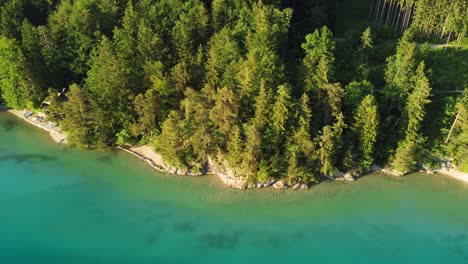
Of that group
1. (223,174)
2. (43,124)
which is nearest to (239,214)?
(223,174)

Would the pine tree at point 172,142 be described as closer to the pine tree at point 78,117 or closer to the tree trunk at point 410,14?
the pine tree at point 78,117

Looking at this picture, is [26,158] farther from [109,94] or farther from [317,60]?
[317,60]

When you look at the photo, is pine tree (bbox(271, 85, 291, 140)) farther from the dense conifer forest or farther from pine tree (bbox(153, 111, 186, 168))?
pine tree (bbox(153, 111, 186, 168))

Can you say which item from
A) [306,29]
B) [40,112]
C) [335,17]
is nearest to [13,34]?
[40,112]

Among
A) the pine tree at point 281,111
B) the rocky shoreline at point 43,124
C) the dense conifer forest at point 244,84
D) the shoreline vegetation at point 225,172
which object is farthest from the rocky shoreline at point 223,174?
the rocky shoreline at point 43,124

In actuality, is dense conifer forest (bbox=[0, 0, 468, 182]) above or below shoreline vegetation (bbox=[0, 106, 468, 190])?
above

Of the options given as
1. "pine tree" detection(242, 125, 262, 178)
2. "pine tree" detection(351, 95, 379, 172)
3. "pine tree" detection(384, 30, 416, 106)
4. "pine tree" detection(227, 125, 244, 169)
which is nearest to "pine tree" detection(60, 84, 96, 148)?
"pine tree" detection(227, 125, 244, 169)

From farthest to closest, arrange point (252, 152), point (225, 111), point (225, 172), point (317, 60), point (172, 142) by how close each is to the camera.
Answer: point (225, 172), point (317, 60), point (172, 142), point (225, 111), point (252, 152)

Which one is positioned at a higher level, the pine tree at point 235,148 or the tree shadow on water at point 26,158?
the pine tree at point 235,148
